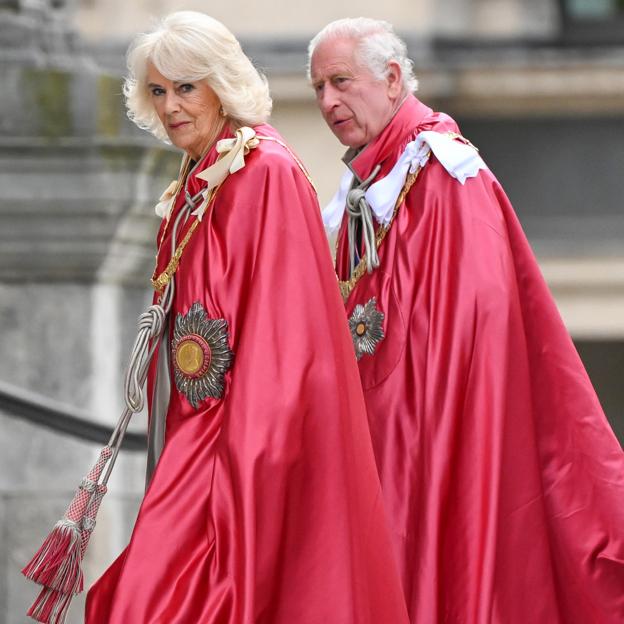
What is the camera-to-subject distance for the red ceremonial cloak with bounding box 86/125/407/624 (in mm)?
4387

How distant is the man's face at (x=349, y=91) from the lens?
540 centimetres

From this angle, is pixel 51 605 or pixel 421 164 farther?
pixel 421 164

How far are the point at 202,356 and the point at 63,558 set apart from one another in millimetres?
584

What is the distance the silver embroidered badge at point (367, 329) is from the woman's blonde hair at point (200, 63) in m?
0.70

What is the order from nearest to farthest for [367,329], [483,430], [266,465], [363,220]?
[266,465] < [483,430] < [367,329] < [363,220]

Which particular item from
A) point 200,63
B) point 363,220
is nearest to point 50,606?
point 200,63

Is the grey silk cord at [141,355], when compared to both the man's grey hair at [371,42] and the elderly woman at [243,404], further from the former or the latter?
the man's grey hair at [371,42]

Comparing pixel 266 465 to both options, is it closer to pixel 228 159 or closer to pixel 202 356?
pixel 202 356

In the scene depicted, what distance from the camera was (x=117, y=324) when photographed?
602 cm

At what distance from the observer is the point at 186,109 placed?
4703 millimetres

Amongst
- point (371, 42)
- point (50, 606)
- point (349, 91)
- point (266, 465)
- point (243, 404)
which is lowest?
point (50, 606)

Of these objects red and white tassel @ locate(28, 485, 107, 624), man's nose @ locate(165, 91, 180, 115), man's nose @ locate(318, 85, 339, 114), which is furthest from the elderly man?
red and white tassel @ locate(28, 485, 107, 624)

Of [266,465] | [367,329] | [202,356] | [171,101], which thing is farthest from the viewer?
[367,329]

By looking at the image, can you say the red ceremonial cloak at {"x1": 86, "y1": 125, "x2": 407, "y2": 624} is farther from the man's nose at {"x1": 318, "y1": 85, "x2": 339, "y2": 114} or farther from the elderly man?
the man's nose at {"x1": 318, "y1": 85, "x2": 339, "y2": 114}
